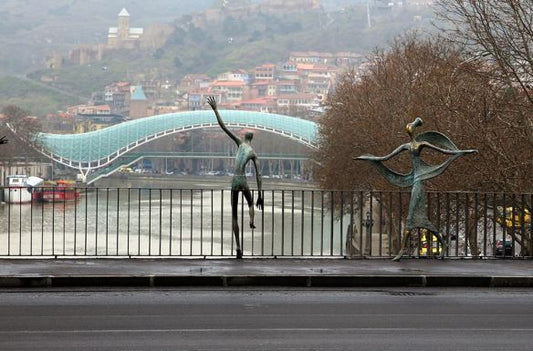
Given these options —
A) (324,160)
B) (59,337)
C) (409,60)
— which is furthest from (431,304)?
(324,160)

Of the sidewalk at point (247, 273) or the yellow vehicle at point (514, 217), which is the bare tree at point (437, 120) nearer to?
the yellow vehicle at point (514, 217)

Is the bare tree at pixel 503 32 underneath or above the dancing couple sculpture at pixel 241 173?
above

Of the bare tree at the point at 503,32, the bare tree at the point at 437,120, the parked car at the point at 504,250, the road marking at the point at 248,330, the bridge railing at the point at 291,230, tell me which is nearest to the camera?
the road marking at the point at 248,330

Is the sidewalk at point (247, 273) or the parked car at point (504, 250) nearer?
the sidewalk at point (247, 273)

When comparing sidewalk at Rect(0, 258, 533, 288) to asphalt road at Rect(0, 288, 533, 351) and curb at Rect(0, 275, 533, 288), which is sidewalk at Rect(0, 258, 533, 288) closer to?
curb at Rect(0, 275, 533, 288)

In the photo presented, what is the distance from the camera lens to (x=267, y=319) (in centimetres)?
1287

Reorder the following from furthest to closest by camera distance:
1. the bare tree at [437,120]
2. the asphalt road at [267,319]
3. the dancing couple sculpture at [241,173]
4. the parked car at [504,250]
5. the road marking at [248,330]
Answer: the bare tree at [437,120], the parked car at [504,250], the dancing couple sculpture at [241,173], the road marking at [248,330], the asphalt road at [267,319]

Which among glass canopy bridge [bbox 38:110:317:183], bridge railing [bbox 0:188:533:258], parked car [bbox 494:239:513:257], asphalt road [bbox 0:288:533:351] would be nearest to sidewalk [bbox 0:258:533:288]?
asphalt road [bbox 0:288:533:351]

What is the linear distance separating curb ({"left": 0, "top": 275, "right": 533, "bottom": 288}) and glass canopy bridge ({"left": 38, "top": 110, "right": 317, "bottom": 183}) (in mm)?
148762

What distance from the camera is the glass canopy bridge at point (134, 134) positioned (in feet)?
556

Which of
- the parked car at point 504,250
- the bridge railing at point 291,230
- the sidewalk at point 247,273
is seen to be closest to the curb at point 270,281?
the sidewalk at point 247,273

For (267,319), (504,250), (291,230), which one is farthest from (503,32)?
(267,319)

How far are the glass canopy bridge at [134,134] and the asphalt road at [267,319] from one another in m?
150

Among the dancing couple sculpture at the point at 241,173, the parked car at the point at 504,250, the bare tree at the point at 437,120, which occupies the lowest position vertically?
the parked car at the point at 504,250
